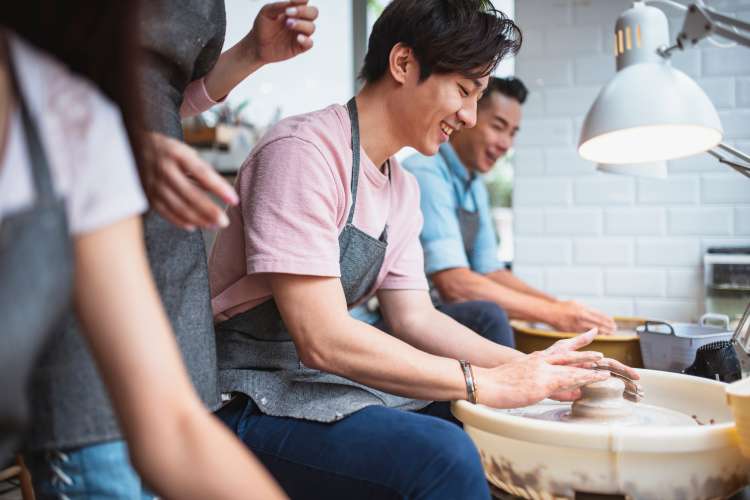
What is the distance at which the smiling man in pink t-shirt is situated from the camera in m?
1.06

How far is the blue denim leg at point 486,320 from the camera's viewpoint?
192 cm

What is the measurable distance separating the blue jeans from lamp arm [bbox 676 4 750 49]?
644 millimetres

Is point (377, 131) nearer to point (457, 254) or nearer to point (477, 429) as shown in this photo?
point (477, 429)

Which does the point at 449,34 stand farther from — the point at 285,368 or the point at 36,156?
the point at 36,156

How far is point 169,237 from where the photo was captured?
982mm

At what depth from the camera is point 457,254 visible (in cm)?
229

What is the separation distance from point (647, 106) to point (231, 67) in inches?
28.8

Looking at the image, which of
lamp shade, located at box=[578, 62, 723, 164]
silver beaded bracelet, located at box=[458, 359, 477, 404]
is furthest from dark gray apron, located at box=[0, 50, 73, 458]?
lamp shade, located at box=[578, 62, 723, 164]

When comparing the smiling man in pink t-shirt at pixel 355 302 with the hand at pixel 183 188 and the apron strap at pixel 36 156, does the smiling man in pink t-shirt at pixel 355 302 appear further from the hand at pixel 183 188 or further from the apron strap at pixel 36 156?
the apron strap at pixel 36 156

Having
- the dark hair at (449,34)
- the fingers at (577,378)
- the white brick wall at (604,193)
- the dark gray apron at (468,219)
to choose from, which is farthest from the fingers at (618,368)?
the white brick wall at (604,193)

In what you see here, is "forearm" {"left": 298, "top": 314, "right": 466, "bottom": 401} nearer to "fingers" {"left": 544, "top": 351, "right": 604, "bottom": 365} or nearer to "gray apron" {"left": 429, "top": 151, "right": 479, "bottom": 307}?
"fingers" {"left": 544, "top": 351, "right": 604, "bottom": 365}

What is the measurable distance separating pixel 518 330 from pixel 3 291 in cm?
176

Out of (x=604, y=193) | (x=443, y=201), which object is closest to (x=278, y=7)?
(x=443, y=201)

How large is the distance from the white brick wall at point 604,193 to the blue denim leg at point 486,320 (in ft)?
3.25
